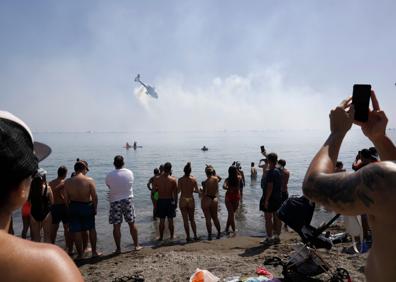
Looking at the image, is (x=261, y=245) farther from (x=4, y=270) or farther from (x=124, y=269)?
(x=4, y=270)

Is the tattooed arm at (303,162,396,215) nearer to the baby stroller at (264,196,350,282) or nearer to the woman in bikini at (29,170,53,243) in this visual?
the baby stroller at (264,196,350,282)

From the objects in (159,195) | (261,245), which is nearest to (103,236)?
(159,195)

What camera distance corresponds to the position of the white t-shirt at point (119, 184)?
746cm

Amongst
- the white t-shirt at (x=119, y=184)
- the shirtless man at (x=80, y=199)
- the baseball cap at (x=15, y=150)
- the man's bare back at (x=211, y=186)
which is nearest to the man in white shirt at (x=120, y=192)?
the white t-shirt at (x=119, y=184)

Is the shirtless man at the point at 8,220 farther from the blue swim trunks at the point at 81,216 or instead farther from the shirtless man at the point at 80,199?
the blue swim trunks at the point at 81,216

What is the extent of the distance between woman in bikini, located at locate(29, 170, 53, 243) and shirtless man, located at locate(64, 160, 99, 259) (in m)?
0.43

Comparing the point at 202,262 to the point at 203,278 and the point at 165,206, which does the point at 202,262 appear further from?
the point at 165,206

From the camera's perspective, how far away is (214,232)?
10320mm

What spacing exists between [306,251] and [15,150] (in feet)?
16.8

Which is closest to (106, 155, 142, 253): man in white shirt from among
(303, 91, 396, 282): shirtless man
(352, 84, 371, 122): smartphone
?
(352, 84, 371, 122): smartphone

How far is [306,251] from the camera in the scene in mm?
5262

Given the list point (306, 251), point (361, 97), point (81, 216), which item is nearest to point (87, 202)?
point (81, 216)

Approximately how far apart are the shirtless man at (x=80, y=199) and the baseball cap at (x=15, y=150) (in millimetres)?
6301

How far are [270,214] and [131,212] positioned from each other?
11.3 ft
